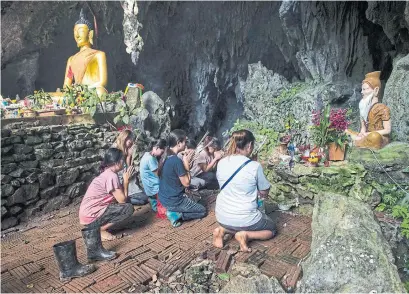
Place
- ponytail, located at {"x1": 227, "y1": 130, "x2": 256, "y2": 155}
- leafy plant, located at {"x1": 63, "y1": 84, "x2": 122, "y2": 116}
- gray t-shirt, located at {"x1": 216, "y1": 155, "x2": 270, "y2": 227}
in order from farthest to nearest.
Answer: leafy plant, located at {"x1": 63, "y1": 84, "x2": 122, "y2": 116}, ponytail, located at {"x1": 227, "y1": 130, "x2": 256, "y2": 155}, gray t-shirt, located at {"x1": 216, "y1": 155, "x2": 270, "y2": 227}

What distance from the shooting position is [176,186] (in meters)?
4.02

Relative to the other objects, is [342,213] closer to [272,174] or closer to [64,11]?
[272,174]

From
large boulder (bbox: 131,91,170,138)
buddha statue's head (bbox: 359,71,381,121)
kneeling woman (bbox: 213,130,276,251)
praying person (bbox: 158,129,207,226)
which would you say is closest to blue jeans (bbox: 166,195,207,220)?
praying person (bbox: 158,129,207,226)

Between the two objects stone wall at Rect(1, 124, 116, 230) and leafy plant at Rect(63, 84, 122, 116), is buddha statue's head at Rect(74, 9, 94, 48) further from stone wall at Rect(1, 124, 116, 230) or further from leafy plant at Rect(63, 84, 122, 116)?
stone wall at Rect(1, 124, 116, 230)

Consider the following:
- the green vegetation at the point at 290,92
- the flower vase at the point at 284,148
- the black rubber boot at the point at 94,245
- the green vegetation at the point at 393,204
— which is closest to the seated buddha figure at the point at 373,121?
the green vegetation at the point at 393,204

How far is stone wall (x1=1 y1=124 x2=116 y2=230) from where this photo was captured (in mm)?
4645

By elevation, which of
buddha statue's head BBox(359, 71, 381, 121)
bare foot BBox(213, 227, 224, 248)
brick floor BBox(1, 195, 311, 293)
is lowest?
brick floor BBox(1, 195, 311, 293)

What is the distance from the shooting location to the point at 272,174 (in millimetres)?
4773

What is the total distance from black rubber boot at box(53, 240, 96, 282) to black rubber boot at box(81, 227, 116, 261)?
24cm

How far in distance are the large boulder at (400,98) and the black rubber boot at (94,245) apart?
19.3 ft

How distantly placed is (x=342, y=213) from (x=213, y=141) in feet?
10.7

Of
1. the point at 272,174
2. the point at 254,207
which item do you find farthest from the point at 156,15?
the point at 254,207

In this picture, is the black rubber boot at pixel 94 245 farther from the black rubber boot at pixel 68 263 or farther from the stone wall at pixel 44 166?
the stone wall at pixel 44 166

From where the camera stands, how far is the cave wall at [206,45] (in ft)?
31.3
